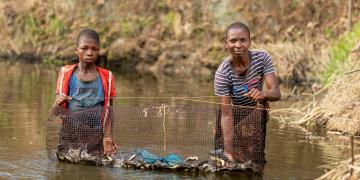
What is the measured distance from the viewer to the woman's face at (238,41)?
7.63 metres

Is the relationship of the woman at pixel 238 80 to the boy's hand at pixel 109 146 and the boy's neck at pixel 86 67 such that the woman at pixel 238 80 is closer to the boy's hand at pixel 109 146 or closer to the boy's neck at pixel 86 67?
the boy's hand at pixel 109 146

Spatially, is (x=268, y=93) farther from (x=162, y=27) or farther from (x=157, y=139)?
(x=162, y=27)

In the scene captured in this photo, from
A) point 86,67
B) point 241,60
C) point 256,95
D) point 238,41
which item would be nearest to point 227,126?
point 256,95

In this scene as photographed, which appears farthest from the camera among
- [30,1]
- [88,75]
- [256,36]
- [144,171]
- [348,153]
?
[30,1]

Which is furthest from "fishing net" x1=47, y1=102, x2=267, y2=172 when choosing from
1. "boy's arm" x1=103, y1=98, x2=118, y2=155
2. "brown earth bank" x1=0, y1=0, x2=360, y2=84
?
"brown earth bank" x1=0, y1=0, x2=360, y2=84

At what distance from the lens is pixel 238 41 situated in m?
7.64

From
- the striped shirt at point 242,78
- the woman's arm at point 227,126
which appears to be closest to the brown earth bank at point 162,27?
the striped shirt at point 242,78

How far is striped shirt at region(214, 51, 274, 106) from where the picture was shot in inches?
305

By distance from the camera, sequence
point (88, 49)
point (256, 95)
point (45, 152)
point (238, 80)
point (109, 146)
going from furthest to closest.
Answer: point (45, 152) → point (88, 49) → point (109, 146) → point (238, 80) → point (256, 95)

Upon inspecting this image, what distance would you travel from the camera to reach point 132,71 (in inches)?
950

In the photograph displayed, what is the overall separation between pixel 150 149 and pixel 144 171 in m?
0.63

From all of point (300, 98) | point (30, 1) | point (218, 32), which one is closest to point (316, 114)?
point (300, 98)

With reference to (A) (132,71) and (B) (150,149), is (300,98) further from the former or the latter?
(A) (132,71)

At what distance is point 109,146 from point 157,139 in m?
0.82
